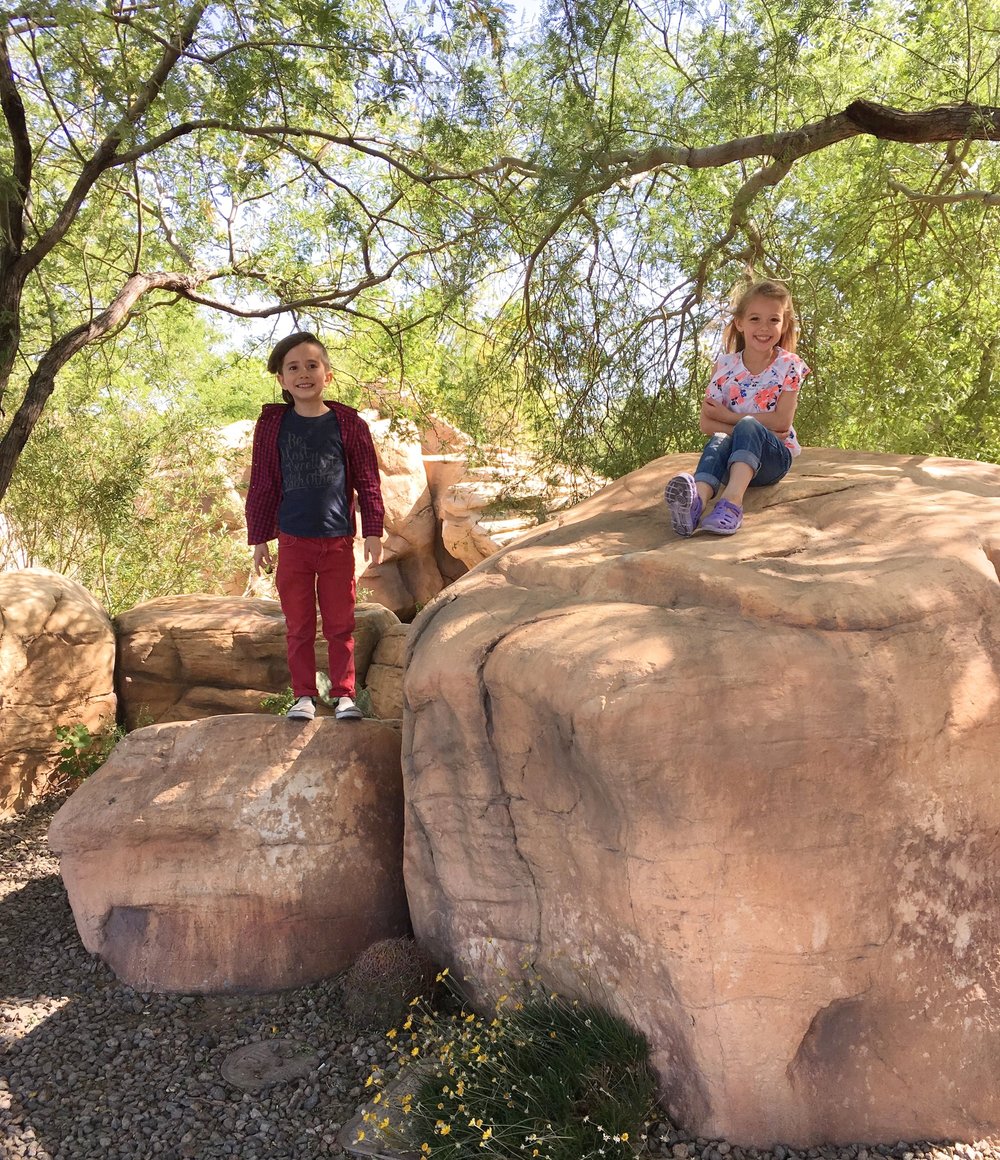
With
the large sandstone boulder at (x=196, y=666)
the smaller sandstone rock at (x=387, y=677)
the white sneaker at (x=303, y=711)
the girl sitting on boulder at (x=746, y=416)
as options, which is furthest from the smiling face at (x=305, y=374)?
the smaller sandstone rock at (x=387, y=677)

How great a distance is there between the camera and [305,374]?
175 inches

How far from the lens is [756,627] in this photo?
3.08m

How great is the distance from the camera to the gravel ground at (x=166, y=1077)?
309 centimetres

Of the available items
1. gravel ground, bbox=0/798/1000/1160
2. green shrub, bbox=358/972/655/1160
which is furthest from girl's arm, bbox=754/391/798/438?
gravel ground, bbox=0/798/1000/1160

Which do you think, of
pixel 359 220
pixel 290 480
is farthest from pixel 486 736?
pixel 359 220

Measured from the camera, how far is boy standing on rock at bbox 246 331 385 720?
4445 millimetres

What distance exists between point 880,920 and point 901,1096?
527mm

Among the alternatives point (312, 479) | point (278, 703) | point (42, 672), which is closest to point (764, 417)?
point (312, 479)

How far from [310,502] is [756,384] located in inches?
83.3

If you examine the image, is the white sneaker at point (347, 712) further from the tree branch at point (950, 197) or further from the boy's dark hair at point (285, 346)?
the tree branch at point (950, 197)

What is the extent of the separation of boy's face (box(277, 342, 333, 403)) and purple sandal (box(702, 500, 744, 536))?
1.91 metres

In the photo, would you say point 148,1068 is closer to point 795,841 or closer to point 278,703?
point 795,841

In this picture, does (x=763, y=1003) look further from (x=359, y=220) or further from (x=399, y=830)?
(x=359, y=220)

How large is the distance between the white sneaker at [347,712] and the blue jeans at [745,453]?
189 cm
